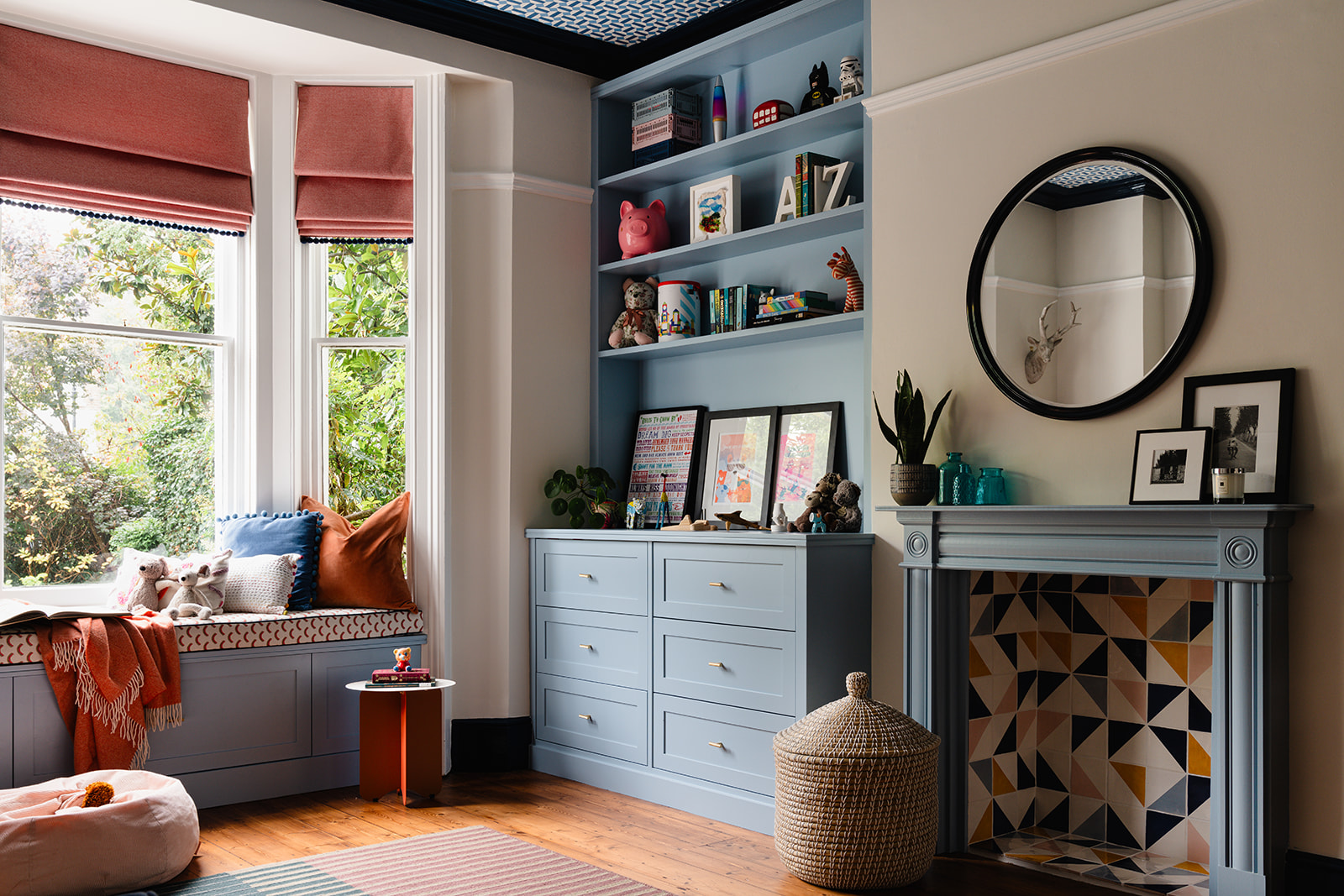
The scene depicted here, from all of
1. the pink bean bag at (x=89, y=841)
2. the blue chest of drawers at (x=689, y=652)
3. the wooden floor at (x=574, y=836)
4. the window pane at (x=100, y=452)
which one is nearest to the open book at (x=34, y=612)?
the window pane at (x=100, y=452)

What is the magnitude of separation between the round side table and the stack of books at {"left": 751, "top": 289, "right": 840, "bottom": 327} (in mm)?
1749

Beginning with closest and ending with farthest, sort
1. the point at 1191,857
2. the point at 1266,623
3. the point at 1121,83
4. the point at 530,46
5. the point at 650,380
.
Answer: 1. the point at 1266,623
2. the point at 1121,83
3. the point at 1191,857
4. the point at 530,46
5. the point at 650,380

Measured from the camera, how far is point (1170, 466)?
270 cm

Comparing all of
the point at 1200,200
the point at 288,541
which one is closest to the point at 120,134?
the point at 288,541

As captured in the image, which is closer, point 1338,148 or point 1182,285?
point 1338,148

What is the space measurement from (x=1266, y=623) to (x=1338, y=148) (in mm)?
1094

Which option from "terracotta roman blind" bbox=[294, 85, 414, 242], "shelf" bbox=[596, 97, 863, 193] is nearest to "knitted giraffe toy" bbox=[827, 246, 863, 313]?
"shelf" bbox=[596, 97, 863, 193]

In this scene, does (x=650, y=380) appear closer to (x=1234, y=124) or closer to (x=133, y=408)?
(x=133, y=408)

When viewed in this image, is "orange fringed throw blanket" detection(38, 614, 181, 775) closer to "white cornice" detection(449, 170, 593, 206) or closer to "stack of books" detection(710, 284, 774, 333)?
"white cornice" detection(449, 170, 593, 206)

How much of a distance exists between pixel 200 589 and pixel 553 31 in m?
2.52

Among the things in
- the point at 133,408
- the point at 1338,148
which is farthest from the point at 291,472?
the point at 1338,148

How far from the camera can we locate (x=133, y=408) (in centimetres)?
404

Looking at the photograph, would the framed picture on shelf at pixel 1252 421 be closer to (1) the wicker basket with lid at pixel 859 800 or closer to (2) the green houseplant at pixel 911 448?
(2) the green houseplant at pixel 911 448

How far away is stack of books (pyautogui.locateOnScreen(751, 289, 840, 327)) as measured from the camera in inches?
149
